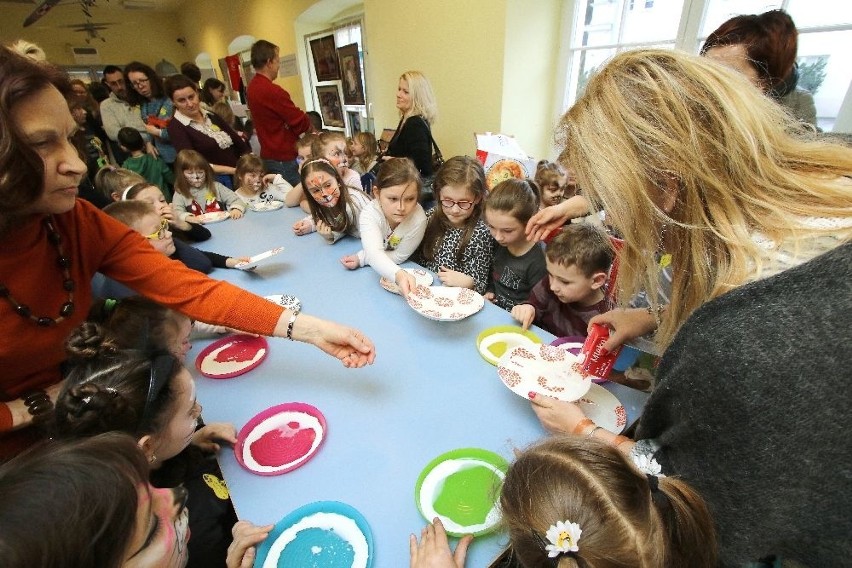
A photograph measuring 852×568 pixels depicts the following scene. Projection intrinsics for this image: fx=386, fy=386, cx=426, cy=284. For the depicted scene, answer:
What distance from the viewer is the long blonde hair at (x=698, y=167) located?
0.64 metres

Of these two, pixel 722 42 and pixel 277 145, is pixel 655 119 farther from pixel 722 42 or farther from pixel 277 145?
pixel 277 145

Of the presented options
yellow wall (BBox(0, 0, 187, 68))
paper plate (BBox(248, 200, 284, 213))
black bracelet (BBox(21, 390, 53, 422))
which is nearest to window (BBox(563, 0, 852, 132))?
black bracelet (BBox(21, 390, 53, 422))

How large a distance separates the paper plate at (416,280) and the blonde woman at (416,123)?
174cm

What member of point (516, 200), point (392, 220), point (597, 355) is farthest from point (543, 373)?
point (392, 220)

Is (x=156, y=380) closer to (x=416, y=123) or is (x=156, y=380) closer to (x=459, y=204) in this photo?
(x=459, y=204)

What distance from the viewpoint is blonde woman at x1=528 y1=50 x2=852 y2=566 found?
53 cm

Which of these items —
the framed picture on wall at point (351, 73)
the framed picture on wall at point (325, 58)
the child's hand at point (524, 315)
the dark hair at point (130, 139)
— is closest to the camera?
the child's hand at point (524, 315)

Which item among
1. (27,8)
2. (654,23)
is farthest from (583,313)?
(27,8)

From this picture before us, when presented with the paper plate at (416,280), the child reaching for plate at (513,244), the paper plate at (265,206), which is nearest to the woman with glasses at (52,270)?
the paper plate at (416,280)

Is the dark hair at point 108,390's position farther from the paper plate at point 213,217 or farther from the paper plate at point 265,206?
the paper plate at point 265,206

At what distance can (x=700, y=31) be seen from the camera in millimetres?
2717

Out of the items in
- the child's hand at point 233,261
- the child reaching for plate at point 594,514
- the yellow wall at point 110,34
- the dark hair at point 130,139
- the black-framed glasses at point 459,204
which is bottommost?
the child's hand at point 233,261

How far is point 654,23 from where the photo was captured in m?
2.94

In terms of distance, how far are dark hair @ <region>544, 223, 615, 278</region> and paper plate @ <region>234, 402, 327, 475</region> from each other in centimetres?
104
